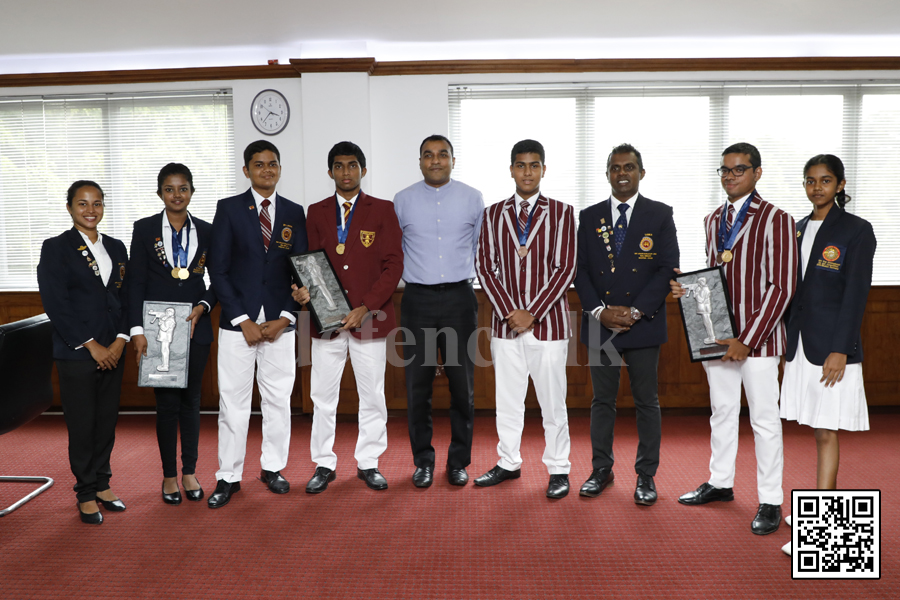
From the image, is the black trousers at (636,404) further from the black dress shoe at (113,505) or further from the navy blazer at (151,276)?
the black dress shoe at (113,505)

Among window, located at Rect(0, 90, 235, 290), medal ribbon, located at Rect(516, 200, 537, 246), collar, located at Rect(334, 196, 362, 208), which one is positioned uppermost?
window, located at Rect(0, 90, 235, 290)

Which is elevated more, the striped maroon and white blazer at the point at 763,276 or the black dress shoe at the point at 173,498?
the striped maroon and white blazer at the point at 763,276

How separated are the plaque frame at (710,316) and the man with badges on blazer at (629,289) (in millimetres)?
195

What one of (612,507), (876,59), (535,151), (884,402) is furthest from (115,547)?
(876,59)

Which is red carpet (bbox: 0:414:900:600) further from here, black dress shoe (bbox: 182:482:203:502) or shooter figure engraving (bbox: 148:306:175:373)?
shooter figure engraving (bbox: 148:306:175:373)

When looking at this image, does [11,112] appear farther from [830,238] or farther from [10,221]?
[830,238]

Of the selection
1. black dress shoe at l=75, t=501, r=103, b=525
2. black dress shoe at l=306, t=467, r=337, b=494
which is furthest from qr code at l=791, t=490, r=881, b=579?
black dress shoe at l=75, t=501, r=103, b=525

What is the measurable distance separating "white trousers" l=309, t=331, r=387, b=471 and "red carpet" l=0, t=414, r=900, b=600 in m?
0.22

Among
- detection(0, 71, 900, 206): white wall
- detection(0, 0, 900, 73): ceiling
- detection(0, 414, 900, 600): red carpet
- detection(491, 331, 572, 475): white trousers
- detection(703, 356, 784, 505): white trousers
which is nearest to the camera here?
detection(0, 414, 900, 600): red carpet

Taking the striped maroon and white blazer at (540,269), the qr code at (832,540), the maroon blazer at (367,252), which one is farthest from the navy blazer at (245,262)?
the qr code at (832,540)

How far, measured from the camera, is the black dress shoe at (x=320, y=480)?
3.39 m

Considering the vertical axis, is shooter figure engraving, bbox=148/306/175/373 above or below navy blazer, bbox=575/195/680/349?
below

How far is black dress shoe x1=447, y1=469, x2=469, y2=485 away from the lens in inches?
138

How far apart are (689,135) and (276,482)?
4512 millimetres
